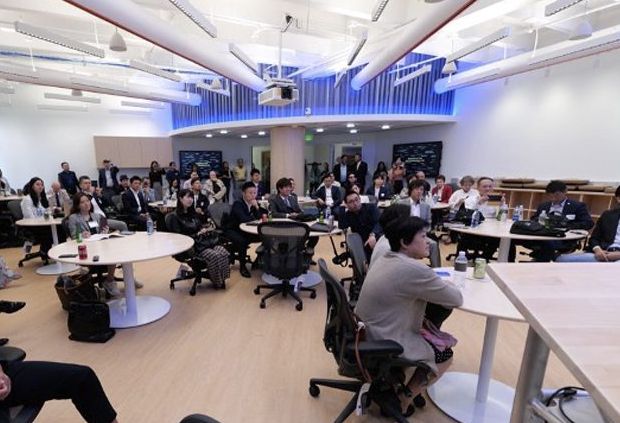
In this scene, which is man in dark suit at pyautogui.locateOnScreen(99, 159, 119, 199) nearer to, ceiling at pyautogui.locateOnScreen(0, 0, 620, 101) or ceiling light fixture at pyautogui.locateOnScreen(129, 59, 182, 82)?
ceiling at pyautogui.locateOnScreen(0, 0, 620, 101)

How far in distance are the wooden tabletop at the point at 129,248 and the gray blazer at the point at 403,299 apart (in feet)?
6.51

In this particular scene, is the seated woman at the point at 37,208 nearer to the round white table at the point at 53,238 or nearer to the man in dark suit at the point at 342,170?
the round white table at the point at 53,238

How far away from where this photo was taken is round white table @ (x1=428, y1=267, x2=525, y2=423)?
1.87 m

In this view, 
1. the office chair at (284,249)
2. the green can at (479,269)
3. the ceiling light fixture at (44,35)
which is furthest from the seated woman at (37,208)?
the green can at (479,269)

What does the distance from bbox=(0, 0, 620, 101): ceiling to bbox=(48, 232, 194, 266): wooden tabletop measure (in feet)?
8.55

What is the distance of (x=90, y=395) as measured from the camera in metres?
1.62

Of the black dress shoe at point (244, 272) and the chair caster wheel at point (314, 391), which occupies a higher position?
the chair caster wheel at point (314, 391)

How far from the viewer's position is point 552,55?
495cm

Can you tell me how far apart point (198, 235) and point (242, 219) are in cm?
72

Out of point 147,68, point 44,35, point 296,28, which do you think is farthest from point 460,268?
point 147,68

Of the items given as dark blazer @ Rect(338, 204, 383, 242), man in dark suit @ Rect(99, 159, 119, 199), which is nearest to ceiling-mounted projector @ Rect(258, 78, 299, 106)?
dark blazer @ Rect(338, 204, 383, 242)

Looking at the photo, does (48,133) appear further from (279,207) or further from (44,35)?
(279,207)

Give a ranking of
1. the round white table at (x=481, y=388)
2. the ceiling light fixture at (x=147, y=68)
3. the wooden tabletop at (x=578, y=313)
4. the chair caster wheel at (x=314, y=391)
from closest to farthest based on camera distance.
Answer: the wooden tabletop at (x=578, y=313)
the round white table at (x=481, y=388)
the chair caster wheel at (x=314, y=391)
the ceiling light fixture at (x=147, y=68)

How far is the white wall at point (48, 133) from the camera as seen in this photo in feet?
30.8
